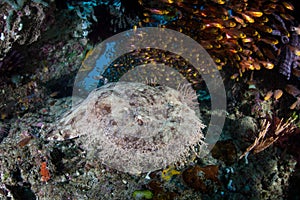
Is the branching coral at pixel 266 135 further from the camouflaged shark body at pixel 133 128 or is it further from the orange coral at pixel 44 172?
the orange coral at pixel 44 172

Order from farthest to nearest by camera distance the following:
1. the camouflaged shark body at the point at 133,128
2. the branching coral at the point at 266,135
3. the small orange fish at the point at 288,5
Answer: the branching coral at the point at 266,135
the small orange fish at the point at 288,5
the camouflaged shark body at the point at 133,128

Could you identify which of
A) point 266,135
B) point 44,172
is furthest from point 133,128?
point 266,135

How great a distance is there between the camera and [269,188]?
4.45 meters

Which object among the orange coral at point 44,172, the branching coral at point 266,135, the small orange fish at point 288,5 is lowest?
the branching coral at point 266,135

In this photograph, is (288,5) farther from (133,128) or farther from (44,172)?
(44,172)

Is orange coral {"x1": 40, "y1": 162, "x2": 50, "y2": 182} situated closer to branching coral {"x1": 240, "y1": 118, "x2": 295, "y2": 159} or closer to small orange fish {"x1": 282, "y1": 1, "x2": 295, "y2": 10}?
branching coral {"x1": 240, "y1": 118, "x2": 295, "y2": 159}

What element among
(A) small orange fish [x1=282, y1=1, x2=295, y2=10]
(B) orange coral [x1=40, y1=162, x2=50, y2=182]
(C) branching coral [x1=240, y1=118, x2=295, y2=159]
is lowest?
(C) branching coral [x1=240, y1=118, x2=295, y2=159]

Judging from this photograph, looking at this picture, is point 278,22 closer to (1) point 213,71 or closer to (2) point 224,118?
(1) point 213,71

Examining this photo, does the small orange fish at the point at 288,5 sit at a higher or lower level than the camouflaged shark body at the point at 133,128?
higher

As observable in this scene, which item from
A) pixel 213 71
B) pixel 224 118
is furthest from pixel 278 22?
pixel 224 118

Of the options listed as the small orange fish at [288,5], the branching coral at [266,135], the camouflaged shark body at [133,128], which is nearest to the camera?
the camouflaged shark body at [133,128]

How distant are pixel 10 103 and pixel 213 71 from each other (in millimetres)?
3596

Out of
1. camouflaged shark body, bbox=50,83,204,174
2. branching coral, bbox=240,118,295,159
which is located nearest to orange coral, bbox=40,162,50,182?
camouflaged shark body, bbox=50,83,204,174

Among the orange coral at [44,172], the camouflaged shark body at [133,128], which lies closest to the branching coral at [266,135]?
the camouflaged shark body at [133,128]
